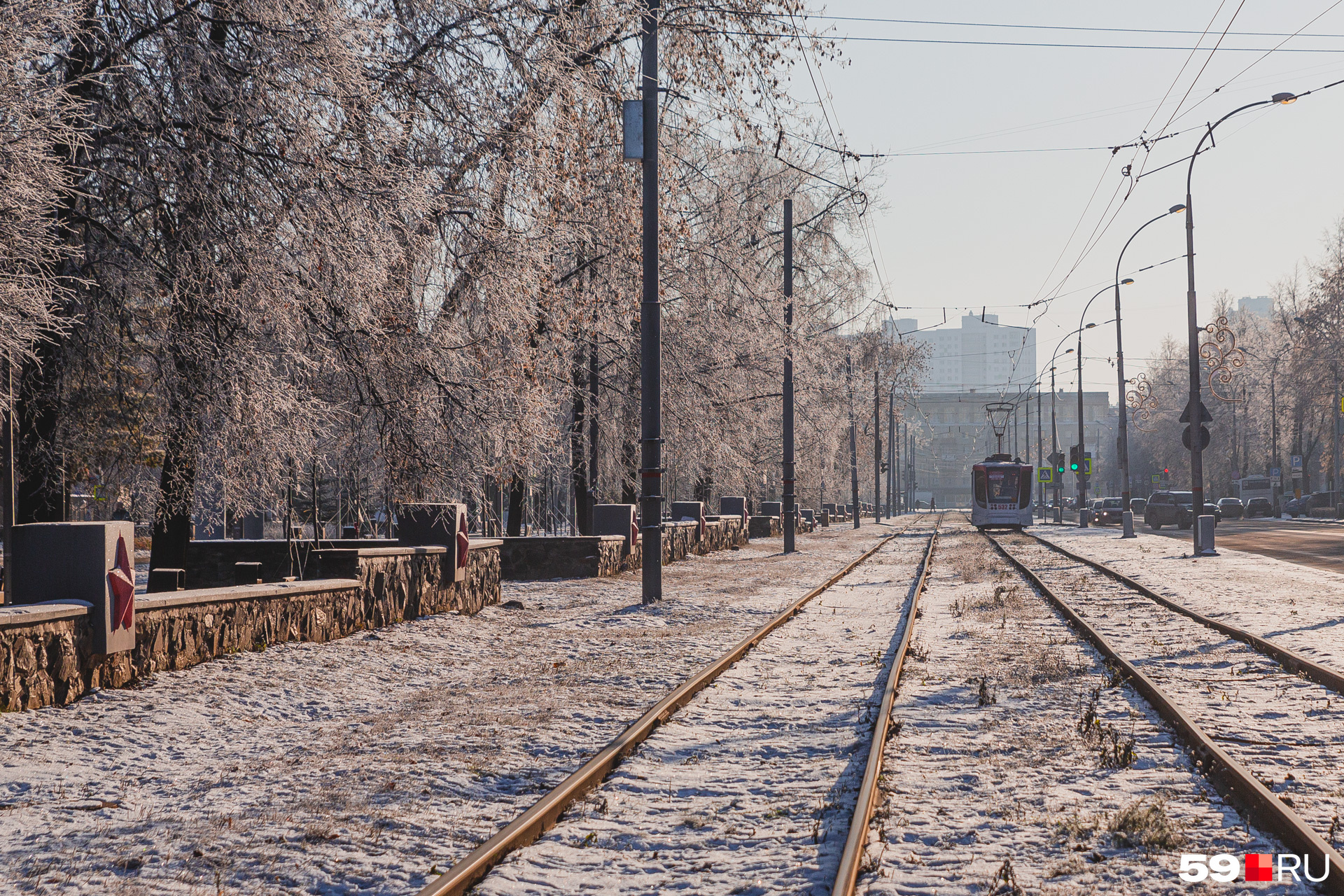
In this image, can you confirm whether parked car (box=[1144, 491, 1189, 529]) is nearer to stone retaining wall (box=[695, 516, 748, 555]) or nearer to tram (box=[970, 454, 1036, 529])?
tram (box=[970, 454, 1036, 529])

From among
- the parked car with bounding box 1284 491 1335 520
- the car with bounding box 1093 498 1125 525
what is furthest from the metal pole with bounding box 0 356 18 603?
the parked car with bounding box 1284 491 1335 520

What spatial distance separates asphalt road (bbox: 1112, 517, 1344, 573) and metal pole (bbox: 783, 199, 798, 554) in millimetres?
11580

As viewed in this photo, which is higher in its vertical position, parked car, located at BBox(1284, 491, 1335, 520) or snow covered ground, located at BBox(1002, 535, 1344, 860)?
parked car, located at BBox(1284, 491, 1335, 520)

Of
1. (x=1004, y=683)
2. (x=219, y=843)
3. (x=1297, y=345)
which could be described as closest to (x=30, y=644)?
(x=219, y=843)

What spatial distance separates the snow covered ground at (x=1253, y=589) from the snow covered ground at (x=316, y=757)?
6051 mm

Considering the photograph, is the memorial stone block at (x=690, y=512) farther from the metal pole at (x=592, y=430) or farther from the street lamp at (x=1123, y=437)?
the street lamp at (x=1123, y=437)

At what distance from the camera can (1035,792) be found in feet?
20.9

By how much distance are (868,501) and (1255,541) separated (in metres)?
102

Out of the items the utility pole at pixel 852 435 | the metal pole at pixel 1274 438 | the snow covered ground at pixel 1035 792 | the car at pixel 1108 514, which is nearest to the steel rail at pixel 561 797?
the snow covered ground at pixel 1035 792

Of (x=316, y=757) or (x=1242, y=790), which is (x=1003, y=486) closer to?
(x=1242, y=790)

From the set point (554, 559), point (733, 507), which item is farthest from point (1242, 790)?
point (733, 507)

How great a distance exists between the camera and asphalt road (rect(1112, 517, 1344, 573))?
2786cm

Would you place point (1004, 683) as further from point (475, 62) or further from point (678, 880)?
point (475, 62)

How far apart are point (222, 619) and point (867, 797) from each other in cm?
665
